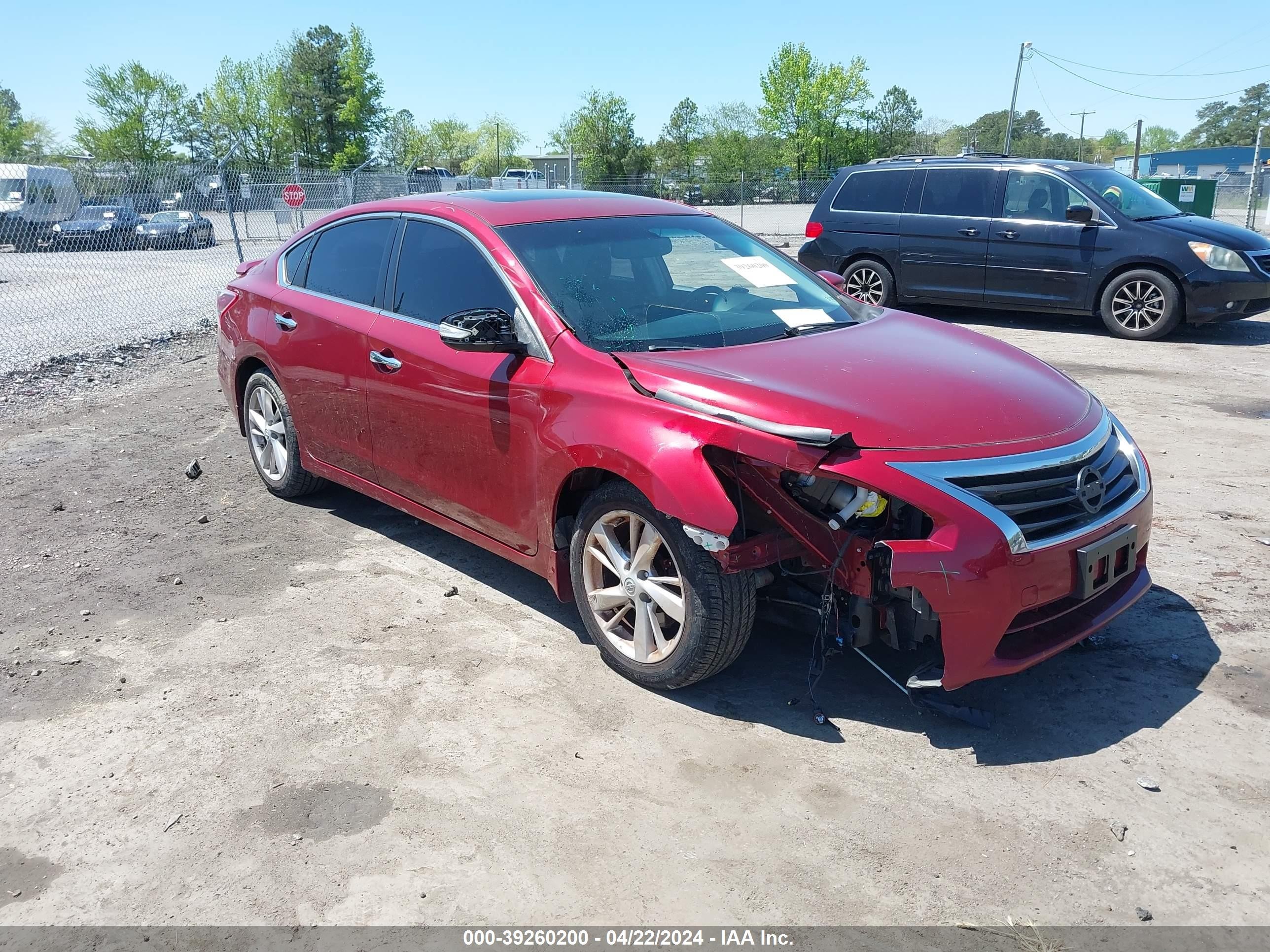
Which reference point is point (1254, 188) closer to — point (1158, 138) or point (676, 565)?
point (676, 565)

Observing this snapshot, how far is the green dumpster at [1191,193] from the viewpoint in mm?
22328

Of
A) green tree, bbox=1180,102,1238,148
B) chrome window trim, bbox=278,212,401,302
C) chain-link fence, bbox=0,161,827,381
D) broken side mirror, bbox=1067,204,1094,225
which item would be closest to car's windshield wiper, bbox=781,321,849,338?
chrome window trim, bbox=278,212,401,302

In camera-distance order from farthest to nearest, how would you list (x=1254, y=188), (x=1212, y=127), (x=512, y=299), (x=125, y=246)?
(x=1212, y=127) → (x=1254, y=188) → (x=125, y=246) → (x=512, y=299)

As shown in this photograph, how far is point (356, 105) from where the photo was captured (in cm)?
6856

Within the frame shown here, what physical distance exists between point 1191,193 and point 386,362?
23387 millimetres

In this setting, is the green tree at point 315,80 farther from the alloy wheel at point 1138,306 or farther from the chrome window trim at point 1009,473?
the chrome window trim at point 1009,473

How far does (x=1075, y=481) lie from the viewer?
3.28 metres

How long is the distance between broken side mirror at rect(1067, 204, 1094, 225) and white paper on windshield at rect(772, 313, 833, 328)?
24.4 feet

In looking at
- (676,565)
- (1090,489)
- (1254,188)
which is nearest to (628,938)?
(676,565)

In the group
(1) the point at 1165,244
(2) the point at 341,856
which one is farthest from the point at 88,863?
(1) the point at 1165,244

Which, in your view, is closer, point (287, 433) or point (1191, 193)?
point (287, 433)

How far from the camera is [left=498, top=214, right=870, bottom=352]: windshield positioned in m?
3.94

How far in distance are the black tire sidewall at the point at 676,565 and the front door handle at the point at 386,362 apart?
49.4 inches

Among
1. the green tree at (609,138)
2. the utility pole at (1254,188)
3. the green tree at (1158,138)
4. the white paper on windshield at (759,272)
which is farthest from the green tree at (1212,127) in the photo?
the white paper on windshield at (759,272)
